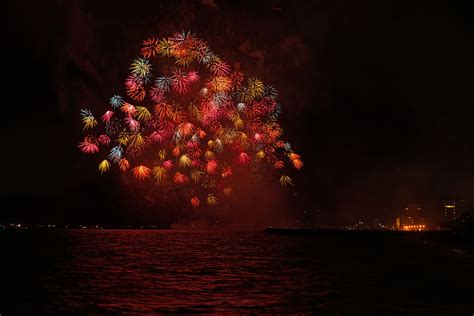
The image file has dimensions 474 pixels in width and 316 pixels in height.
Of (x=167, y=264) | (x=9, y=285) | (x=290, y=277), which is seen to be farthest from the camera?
(x=167, y=264)

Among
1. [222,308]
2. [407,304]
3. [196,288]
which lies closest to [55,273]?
[196,288]

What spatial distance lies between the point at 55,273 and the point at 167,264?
7982mm

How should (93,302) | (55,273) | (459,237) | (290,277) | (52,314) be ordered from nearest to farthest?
(52,314) < (93,302) < (290,277) < (55,273) < (459,237)

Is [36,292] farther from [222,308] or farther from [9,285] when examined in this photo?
[222,308]

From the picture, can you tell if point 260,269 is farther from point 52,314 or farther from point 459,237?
point 459,237

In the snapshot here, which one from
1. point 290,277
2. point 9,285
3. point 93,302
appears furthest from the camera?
point 290,277

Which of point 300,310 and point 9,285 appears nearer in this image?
point 300,310

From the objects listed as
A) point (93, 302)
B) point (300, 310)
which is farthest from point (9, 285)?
point (300, 310)

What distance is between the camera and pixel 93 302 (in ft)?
61.4

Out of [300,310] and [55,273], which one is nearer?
[300,310]

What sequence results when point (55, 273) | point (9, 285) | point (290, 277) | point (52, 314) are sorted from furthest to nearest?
point (55, 273) → point (290, 277) → point (9, 285) → point (52, 314)

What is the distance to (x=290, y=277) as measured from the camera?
91.1 ft

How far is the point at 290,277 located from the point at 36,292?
40.8 ft

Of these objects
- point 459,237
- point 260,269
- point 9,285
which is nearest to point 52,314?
point 9,285
